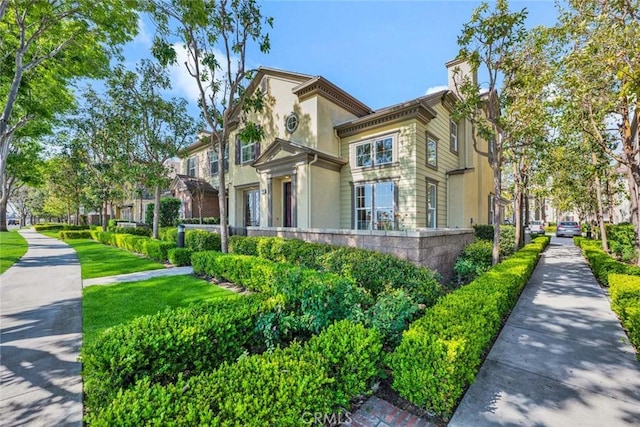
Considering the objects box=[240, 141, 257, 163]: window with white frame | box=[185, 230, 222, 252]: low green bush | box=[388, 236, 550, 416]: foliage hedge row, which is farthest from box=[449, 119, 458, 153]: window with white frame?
box=[185, 230, 222, 252]: low green bush

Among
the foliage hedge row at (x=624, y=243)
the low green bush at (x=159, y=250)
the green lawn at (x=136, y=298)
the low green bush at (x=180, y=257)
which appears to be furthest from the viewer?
the low green bush at (x=159, y=250)

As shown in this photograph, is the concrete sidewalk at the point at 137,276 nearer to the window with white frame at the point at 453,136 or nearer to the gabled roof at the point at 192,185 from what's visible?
the gabled roof at the point at 192,185

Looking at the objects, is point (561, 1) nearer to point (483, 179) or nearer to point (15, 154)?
point (483, 179)

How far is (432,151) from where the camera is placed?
12000 mm

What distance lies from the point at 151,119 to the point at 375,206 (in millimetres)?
12718

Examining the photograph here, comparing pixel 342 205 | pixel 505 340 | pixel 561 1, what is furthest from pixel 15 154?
pixel 561 1

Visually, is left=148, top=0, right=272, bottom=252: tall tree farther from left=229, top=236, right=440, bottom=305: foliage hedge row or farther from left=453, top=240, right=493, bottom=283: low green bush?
left=453, top=240, right=493, bottom=283: low green bush

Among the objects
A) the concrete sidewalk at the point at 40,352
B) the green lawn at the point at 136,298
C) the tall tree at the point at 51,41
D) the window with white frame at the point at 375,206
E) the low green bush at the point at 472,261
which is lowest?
the concrete sidewalk at the point at 40,352

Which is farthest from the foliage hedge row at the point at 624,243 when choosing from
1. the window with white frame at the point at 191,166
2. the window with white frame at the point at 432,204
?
the window with white frame at the point at 191,166

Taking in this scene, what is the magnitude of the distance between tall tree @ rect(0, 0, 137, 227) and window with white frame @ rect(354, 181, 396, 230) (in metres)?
10.6

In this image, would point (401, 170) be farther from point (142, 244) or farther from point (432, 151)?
point (142, 244)

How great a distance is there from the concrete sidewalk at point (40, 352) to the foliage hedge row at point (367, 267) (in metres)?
4.21

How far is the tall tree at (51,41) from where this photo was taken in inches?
293

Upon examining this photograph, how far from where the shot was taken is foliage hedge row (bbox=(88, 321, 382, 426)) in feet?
6.22
